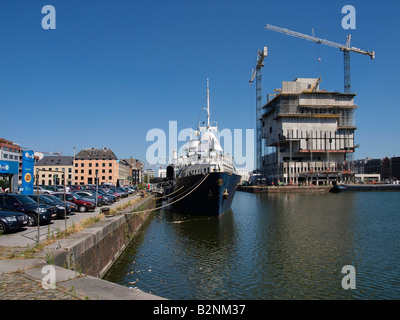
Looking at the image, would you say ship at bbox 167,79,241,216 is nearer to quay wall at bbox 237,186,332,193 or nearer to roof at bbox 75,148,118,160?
quay wall at bbox 237,186,332,193

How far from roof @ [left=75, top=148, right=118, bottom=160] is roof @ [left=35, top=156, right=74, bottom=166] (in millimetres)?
5046

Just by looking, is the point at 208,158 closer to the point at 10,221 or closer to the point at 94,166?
the point at 10,221

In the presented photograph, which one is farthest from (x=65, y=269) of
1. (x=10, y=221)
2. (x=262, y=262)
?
(x=262, y=262)

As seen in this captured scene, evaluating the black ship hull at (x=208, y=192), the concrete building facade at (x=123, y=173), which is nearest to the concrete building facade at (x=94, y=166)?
the concrete building facade at (x=123, y=173)

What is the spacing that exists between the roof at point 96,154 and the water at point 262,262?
11445 cm

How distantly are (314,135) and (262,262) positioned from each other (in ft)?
400

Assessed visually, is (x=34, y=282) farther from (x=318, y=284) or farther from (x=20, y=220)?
(x=318, y=284)

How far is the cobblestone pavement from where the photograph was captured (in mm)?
6828

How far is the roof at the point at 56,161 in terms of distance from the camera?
127125mm

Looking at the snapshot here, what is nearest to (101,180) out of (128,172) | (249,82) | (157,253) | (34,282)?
(128,172)

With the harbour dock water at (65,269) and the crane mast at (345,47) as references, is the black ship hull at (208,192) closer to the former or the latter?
the harbour dock water at (65,269)

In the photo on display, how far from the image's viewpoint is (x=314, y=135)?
130m

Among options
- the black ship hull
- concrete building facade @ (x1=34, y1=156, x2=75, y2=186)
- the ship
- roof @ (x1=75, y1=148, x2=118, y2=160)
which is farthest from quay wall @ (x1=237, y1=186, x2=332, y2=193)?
the black ship hull
